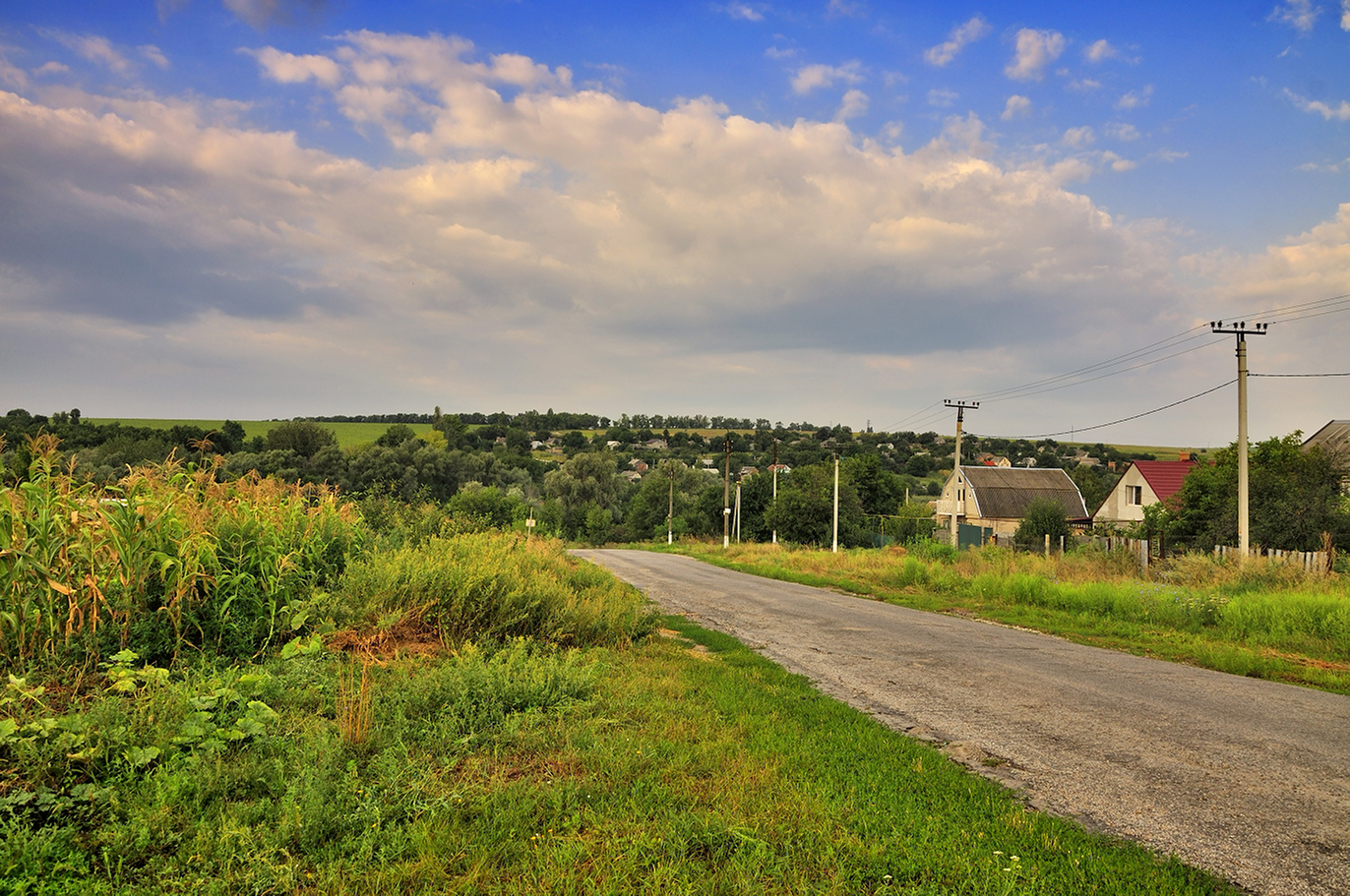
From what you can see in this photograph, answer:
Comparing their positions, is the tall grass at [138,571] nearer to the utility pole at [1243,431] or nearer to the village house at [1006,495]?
the utility pole at [1243,431]

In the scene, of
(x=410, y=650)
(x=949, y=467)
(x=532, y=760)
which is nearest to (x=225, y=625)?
(x=410, y=650)

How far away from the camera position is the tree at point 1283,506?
71.4 ft

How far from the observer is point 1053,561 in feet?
65.3

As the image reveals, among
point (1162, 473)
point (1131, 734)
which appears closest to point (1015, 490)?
Result: point (1162, 473)

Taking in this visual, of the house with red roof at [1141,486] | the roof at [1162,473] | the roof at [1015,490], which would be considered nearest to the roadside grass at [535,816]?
the house with red roof at [1141,486]

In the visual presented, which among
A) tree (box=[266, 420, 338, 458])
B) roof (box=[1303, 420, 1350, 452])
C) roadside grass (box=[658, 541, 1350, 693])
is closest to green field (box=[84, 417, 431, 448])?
tree (box=[266, 420, 338, 458])

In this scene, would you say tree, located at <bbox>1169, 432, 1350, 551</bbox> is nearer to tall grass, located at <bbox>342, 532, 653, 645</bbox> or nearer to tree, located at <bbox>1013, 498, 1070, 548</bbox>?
tree, located at <bbox>1013, 498, 1070, 548</bbox>

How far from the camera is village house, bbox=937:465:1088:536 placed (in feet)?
194

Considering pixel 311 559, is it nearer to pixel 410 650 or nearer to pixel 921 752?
pixel 410 650

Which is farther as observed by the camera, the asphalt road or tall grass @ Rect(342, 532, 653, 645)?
tall grass @ Rect(342, 532, 653, 645)

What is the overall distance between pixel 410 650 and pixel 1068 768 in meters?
5.75

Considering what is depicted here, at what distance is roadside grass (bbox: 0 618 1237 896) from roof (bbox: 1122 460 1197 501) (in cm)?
5165

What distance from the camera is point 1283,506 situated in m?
22.3

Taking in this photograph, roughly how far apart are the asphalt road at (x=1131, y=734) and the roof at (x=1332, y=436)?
111 feet
